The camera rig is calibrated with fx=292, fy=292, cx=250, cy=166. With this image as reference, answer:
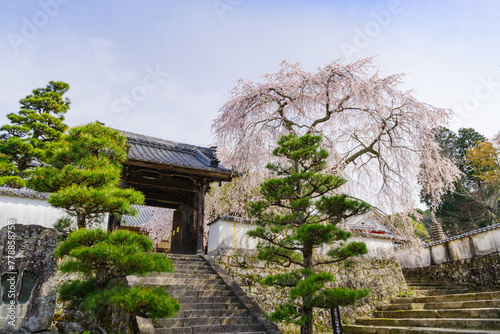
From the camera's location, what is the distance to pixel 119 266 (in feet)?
14.2

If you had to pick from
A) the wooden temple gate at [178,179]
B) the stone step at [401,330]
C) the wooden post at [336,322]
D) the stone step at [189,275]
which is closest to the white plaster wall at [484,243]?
the stone step at [401,330]

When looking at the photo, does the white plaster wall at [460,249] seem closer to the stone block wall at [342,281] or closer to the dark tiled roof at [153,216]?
the stone block wall at [342,281]

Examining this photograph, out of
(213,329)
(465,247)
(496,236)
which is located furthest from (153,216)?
(496,236)

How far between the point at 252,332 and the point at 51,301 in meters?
3.81

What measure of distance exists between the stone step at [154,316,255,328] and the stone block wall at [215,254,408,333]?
6.03ft

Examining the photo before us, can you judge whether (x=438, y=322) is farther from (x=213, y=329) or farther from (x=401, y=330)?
(x=213, y=329)

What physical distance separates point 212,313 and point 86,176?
3.59 meters

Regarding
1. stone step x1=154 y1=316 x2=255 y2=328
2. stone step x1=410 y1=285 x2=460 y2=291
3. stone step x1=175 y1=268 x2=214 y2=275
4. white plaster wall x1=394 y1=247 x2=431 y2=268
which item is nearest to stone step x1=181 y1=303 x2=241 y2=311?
stone step x1=154 y1=316 x2=255 y2=328

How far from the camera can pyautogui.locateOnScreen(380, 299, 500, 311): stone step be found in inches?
294

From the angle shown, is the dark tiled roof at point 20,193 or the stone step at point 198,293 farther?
the dark tiled roof at point 20,193

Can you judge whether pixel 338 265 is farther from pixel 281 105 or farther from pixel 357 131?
pixel 281 105

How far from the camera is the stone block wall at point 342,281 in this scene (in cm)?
810

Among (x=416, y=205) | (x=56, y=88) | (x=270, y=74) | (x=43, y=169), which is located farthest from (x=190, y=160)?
(x=56, y=88)

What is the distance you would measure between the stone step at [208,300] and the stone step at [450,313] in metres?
5.42
